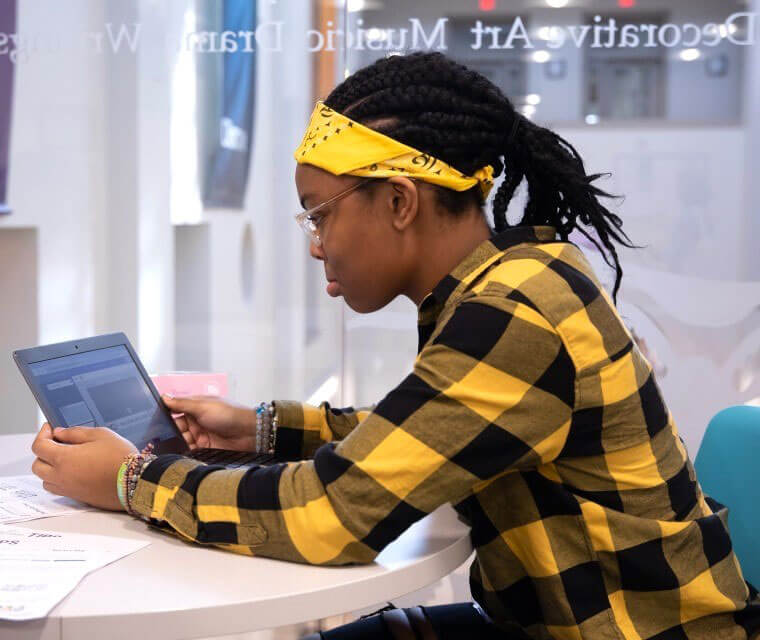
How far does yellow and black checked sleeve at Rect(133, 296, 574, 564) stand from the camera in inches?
39.8

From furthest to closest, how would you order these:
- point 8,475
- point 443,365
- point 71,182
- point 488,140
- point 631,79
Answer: point 71,182 < point 631,79 < point 8,475 < point 488,140 < point 443,365

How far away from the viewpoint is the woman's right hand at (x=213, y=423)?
151 centimetres

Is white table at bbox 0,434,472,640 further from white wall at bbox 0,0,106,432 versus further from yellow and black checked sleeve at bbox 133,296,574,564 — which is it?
white wall at bbox 0,0,106,432

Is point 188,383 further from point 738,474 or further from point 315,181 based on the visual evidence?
point 738,474

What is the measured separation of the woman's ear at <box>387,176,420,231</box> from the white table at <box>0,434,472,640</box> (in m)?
0.37

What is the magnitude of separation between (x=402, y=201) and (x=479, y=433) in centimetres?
32

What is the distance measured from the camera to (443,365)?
1024 mm

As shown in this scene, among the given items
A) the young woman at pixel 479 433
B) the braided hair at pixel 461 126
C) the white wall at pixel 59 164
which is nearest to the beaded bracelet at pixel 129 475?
the young woman at pixel 479 433

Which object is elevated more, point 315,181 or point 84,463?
point 315,181

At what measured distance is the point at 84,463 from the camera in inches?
47.1

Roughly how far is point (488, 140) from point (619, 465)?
1.36ft

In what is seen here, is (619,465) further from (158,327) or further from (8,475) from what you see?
(158,327)

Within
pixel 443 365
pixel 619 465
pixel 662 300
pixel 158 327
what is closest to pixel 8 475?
pixel 443 365

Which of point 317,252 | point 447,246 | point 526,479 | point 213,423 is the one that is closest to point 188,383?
point 213,423
